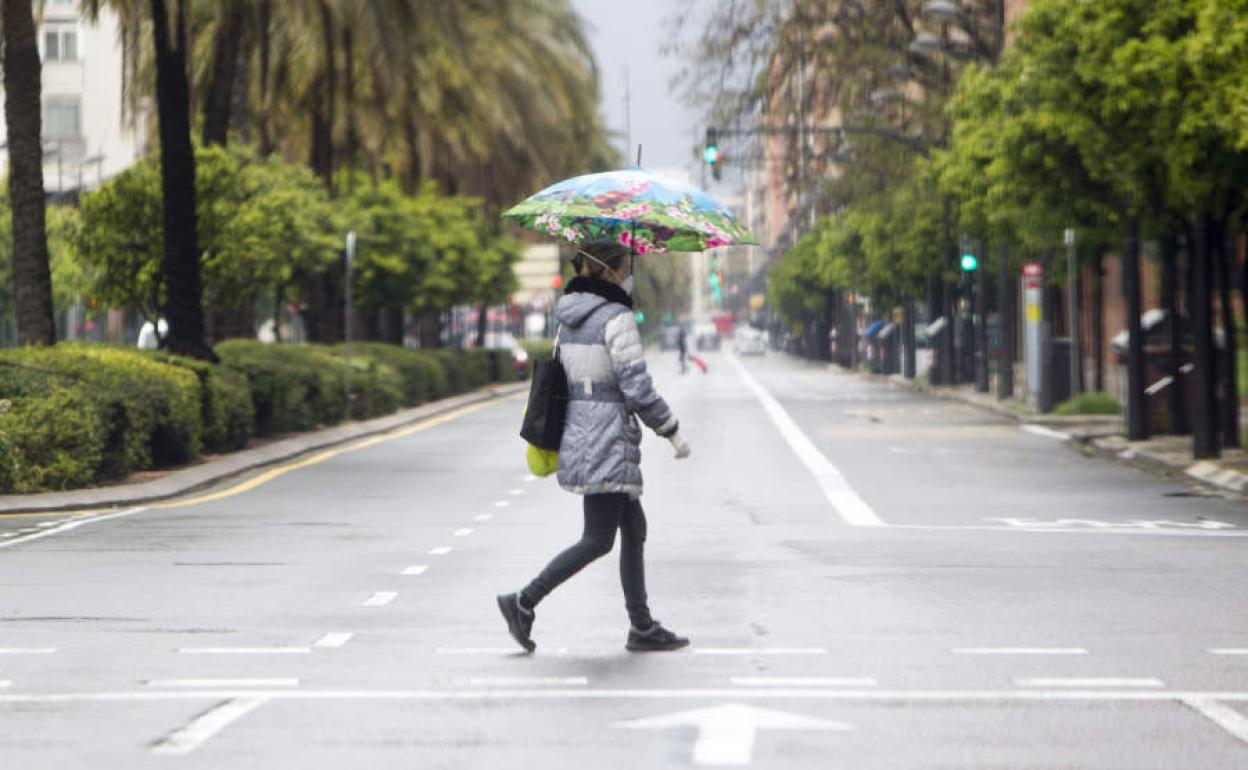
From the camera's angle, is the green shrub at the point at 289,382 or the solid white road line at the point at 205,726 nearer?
the solid white road line at the point at 205,726

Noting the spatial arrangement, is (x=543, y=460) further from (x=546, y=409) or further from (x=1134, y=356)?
(x=1134, y=356)

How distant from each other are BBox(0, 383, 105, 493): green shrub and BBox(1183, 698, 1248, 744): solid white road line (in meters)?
14.0

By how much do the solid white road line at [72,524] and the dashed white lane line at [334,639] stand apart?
19.7 ft

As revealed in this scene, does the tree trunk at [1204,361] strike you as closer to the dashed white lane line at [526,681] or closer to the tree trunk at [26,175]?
the tree trunk at [26,175]

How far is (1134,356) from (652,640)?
20.4 meters

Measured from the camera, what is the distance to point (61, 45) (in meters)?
99.1

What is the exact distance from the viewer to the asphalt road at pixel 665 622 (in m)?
8.03

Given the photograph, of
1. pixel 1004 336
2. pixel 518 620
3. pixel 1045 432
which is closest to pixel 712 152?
pixel 1004 336

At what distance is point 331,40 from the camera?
1351 inches

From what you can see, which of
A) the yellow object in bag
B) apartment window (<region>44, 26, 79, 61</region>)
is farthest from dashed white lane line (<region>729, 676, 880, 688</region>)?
apartment window (<region>44, 26, 79, 61</region>)

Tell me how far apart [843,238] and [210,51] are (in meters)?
37.0

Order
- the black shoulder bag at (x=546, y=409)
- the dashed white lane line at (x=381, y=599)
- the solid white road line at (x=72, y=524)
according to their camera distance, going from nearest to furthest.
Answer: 1. the black shoulder bag at (x=546, y=409)
2. the dashed white lane line at (x=381, y=599)
3. the solid white road line at (x=72, y=524)

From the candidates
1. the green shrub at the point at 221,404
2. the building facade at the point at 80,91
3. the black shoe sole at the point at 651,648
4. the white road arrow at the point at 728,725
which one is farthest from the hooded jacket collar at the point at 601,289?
the building facade at the point at 80,91

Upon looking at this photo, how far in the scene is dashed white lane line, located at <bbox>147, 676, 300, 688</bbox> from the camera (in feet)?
31.0
